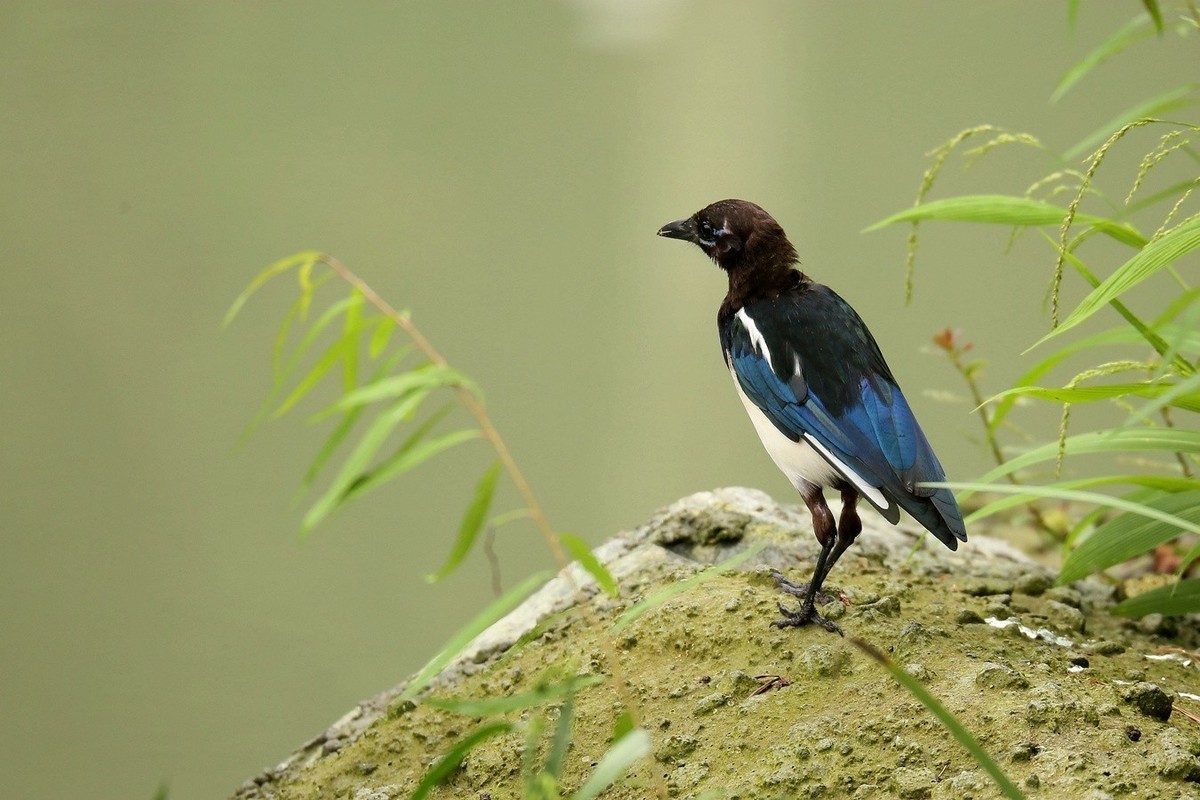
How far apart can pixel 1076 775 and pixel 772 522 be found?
80 centimetres

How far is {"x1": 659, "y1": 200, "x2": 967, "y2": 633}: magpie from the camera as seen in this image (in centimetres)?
155

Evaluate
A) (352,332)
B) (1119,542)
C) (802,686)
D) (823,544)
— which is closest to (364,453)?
(352,332)

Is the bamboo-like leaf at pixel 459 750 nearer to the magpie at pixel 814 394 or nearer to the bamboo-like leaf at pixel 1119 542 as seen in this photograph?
the magpie at pixel 814 394

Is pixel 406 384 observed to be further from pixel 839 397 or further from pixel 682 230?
pixel 682 230

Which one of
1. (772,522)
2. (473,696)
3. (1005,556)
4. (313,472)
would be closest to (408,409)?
(313,472)

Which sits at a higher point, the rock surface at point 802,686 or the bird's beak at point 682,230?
the bird's beak at point 682,230

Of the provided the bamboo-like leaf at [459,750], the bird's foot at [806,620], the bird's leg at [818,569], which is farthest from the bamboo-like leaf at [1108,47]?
the bamboo-like leaf at [459,750]

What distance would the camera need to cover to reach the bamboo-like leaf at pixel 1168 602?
1.74 metres

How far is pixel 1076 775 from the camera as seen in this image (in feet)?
4.06

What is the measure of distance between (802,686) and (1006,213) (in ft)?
2.54

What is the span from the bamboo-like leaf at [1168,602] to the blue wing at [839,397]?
0.38 meters

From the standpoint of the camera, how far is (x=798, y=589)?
5.67ft

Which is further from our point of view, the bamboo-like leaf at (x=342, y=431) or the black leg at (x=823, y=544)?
the black leg at (x=823, y=544)

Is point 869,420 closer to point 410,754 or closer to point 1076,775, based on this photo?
point 1076,775
